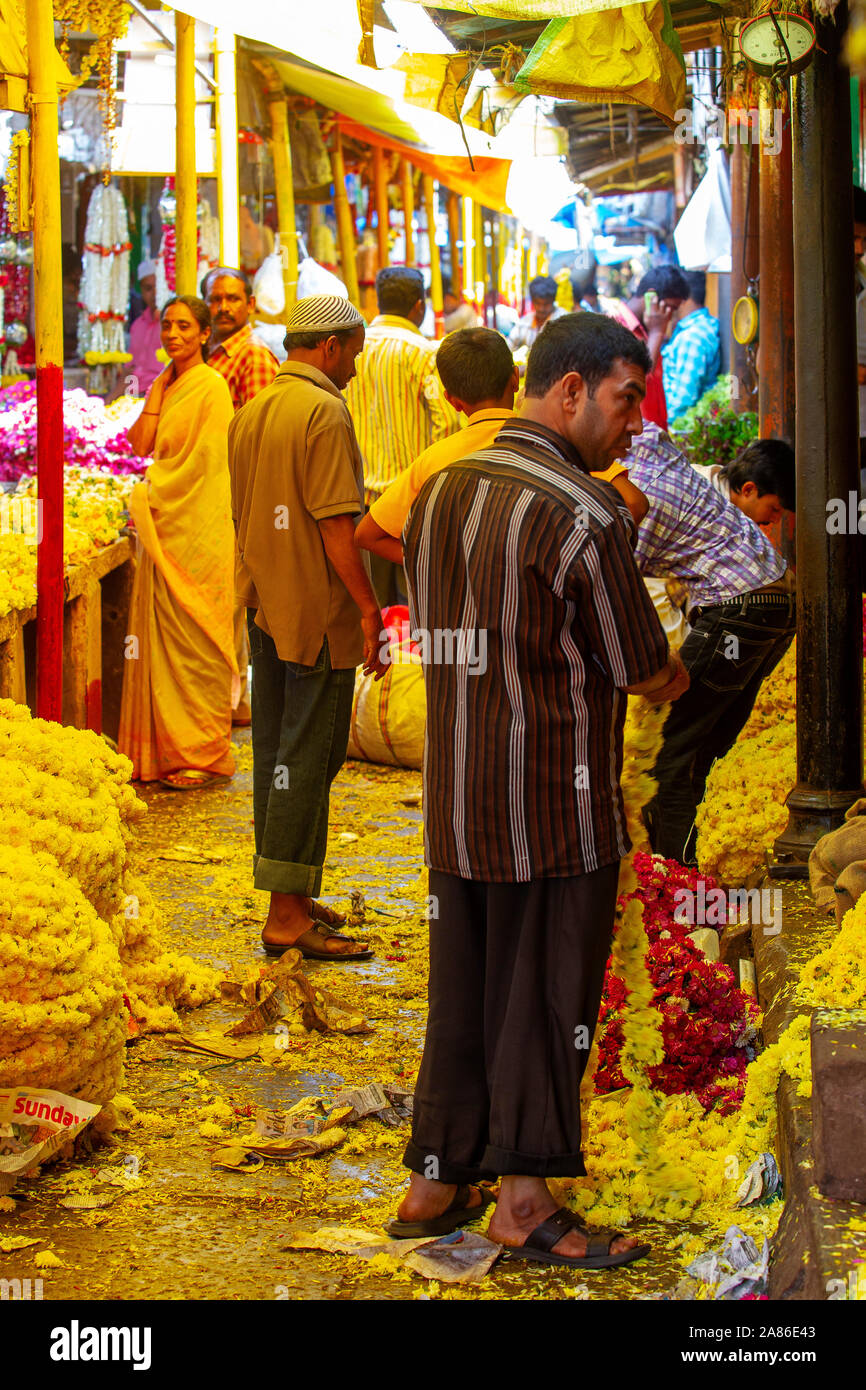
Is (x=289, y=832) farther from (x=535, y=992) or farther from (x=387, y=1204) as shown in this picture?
(x=535, y=992)

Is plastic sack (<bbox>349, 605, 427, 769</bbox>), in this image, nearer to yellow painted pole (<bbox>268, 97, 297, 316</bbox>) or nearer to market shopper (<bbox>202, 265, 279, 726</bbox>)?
market shopper (<bbox>202, 265, 279, 726</bbox>)

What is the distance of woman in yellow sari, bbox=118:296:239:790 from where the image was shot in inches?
289

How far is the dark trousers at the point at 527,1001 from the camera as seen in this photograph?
288 cm

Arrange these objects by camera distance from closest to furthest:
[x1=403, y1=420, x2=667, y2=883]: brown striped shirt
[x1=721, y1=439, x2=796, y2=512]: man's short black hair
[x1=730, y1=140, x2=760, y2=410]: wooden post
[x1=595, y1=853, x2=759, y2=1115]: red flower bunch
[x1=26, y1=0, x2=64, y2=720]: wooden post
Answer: [x1=403, y1=420, x2=667, y2=883]: brown striped shirt < [x1=595, y1=853, x2=759, y2=1115]: red flower bunch < [x1=26, y1=0, x2=64, y2=720]: wooden post < [x1=721, y1=439, x2=796, y2=512]: man's short black hair < [x1=730, y1=140, x2=760, y2=410]: wooden post

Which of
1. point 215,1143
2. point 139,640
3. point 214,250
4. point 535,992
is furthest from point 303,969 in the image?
point 214,250

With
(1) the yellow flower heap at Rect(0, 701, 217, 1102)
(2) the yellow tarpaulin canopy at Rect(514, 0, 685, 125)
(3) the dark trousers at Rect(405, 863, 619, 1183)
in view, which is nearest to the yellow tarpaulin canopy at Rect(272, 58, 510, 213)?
(2) the yellow tarpaulin canopy at Rect(514, 0, 685, 125)

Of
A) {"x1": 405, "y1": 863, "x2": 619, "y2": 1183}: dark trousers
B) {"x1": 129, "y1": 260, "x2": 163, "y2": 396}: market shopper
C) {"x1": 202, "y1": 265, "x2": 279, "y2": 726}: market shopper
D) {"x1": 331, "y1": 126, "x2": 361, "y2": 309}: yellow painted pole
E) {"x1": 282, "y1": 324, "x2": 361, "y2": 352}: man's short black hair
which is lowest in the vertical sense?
{"x1": 405, "y1": 863, "x2": 619, "y2": 1183}: dark trousers

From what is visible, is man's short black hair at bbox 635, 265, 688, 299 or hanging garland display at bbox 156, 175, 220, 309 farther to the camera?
man's short black hair at bbox 635, 265, 688, 299

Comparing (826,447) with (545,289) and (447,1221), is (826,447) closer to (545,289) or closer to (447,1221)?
(447,1221)

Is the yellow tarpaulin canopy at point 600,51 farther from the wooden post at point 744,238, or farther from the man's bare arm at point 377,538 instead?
the wooden post at point 744,238

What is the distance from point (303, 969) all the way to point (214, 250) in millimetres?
8334

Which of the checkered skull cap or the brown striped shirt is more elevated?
the checkered skull cap

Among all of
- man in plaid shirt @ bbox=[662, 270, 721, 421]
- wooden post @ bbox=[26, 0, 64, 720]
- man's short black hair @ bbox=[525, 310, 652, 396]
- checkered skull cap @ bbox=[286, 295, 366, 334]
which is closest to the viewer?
man's short black hair @ bbox=[525, 310, 652, 396]

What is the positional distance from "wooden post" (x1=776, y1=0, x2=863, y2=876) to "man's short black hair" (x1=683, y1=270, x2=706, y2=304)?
800cm
